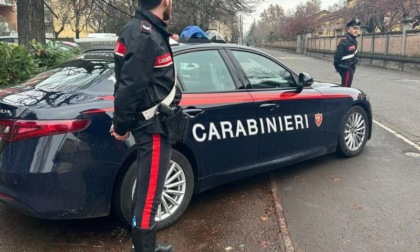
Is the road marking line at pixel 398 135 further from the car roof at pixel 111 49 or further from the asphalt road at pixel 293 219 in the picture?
the car roof at pixel 111 49

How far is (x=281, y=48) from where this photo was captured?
69625mm

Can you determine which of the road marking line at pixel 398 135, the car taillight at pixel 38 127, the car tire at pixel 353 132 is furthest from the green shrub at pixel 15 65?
the road marking line at pixel 398 135

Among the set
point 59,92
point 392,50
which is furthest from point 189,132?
point 392,50

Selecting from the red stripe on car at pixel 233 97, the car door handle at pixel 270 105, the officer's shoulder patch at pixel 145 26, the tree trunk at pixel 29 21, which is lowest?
the car door handle at pixel 270 105

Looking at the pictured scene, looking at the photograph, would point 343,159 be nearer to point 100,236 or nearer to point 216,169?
point 216,169

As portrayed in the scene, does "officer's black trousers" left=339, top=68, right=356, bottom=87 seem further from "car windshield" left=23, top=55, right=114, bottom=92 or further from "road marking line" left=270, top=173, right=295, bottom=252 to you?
"car windshield" left=23, top=55, right=114, bottom=92

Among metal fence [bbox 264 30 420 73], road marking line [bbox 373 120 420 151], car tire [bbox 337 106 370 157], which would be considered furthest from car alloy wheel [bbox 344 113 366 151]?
metal fence [bbox 264 30 420 73]

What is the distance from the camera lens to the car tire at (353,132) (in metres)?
5.10

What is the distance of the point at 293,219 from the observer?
3598 millimetres

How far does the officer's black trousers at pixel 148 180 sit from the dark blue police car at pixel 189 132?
49 cm

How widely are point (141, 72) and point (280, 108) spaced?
7.18 feet

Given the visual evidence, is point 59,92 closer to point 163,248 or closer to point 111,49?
point 111,49

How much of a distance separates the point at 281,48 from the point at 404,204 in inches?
2681

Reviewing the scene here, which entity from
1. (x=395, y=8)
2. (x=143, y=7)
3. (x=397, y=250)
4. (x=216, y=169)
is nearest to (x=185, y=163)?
(x=216, y=169)
